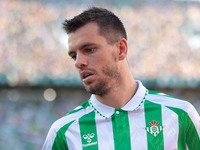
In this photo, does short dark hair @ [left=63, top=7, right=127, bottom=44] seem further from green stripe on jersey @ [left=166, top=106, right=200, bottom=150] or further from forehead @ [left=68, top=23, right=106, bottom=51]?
green stripe on jersey @ [left=166, top=106, right=200, bottom=150]

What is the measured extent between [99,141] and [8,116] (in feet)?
19.2

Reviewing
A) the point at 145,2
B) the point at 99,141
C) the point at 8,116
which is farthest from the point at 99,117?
the point at 145,2

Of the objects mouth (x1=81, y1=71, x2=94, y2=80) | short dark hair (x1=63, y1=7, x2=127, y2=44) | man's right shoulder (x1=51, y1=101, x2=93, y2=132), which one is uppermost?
short dark hair (x1=63, y1=7, x2=127, y2=44)

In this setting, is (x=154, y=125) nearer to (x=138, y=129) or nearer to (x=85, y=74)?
(x=138, y=129)

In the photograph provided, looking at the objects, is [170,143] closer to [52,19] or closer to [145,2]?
[52,19]

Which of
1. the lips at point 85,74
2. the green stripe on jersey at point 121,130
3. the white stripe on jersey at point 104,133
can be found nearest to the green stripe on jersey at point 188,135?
the green stripe on jersey at point 121,130

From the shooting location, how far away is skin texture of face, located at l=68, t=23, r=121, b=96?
4.88 ft

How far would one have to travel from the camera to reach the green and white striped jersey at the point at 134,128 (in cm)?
146

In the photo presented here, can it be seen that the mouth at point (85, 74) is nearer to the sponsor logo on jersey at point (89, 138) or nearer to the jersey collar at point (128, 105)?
the jersey collar at point (128, 105)

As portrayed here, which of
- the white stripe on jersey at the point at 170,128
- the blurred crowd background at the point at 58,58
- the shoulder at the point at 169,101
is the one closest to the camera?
the white stripe on jersey at the point at 170,128

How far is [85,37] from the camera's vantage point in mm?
1507

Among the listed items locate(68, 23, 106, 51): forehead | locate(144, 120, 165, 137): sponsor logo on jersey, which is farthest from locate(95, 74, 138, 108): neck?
locate(68, 23, 106, 51): forehead

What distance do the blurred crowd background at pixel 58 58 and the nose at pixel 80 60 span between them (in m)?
5.26

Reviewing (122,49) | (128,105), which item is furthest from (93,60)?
(128,105)
